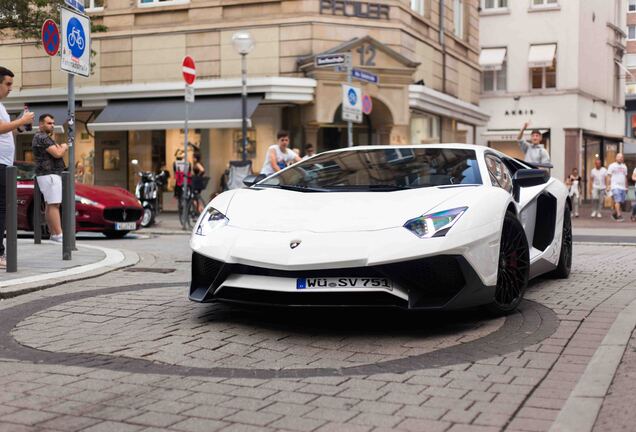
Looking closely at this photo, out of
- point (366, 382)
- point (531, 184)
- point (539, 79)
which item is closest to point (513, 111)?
point (539, 79)

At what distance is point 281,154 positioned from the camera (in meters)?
14.4

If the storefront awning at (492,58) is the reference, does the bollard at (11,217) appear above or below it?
below

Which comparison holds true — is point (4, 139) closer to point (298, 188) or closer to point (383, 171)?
point (298, 188)

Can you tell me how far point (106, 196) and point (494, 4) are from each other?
3258cm

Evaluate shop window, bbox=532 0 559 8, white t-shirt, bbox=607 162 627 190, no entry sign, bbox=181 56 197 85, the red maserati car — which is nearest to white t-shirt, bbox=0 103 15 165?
the red maserati car

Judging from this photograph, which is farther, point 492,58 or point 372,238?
point 492,58

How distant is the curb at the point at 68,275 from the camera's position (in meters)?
6.80

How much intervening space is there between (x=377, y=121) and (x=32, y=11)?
10.3 m

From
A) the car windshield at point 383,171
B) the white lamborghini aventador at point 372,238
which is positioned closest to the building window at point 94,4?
the car windshield at point 383,171

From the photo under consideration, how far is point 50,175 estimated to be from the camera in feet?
35.4

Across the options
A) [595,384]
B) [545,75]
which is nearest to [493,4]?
[545,75]

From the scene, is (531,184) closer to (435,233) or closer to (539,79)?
(435,233)

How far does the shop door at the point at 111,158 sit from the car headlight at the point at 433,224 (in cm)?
2189

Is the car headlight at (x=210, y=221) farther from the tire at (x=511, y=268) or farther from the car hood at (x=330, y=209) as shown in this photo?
the tire at (x=511, y=268)
